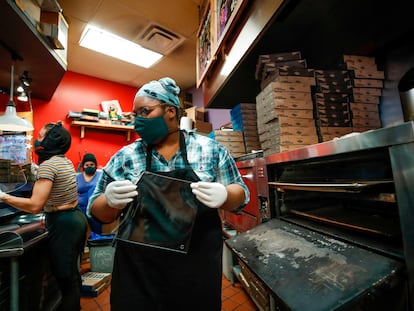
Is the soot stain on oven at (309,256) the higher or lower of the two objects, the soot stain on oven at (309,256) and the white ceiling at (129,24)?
the lower

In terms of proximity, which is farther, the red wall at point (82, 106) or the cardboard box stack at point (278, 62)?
the red wall at point (82, 106)

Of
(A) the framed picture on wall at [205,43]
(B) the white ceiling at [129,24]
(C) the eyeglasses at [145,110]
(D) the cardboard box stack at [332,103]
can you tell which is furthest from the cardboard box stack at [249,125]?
(C) the eyeglasses at [145,110]

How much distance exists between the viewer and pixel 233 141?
2785 mm

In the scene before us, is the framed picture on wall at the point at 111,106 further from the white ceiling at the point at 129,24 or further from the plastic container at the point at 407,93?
the plastic container at the point at 407,93

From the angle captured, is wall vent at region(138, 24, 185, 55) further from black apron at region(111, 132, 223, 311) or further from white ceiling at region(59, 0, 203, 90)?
black apron at region(111, 132, 223, 311)

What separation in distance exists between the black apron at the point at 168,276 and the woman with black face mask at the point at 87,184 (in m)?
2.62

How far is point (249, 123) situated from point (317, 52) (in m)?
1.04

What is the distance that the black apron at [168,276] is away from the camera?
3.33 feet

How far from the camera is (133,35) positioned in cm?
335

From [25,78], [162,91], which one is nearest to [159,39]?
[25,78]

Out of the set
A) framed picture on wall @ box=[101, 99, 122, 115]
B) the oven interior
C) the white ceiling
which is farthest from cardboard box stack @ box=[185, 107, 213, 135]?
the oven interior

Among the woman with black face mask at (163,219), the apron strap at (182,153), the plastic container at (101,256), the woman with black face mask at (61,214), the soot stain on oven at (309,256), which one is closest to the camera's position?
the soot stain on oven at (309,256)

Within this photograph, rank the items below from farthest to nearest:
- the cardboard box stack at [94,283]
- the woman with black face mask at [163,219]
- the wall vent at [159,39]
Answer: the wall vent at [159,39], the cardboard box stack at [94,283], the woman with black face mask at [163,219]

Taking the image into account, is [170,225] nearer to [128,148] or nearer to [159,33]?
[128,148]
